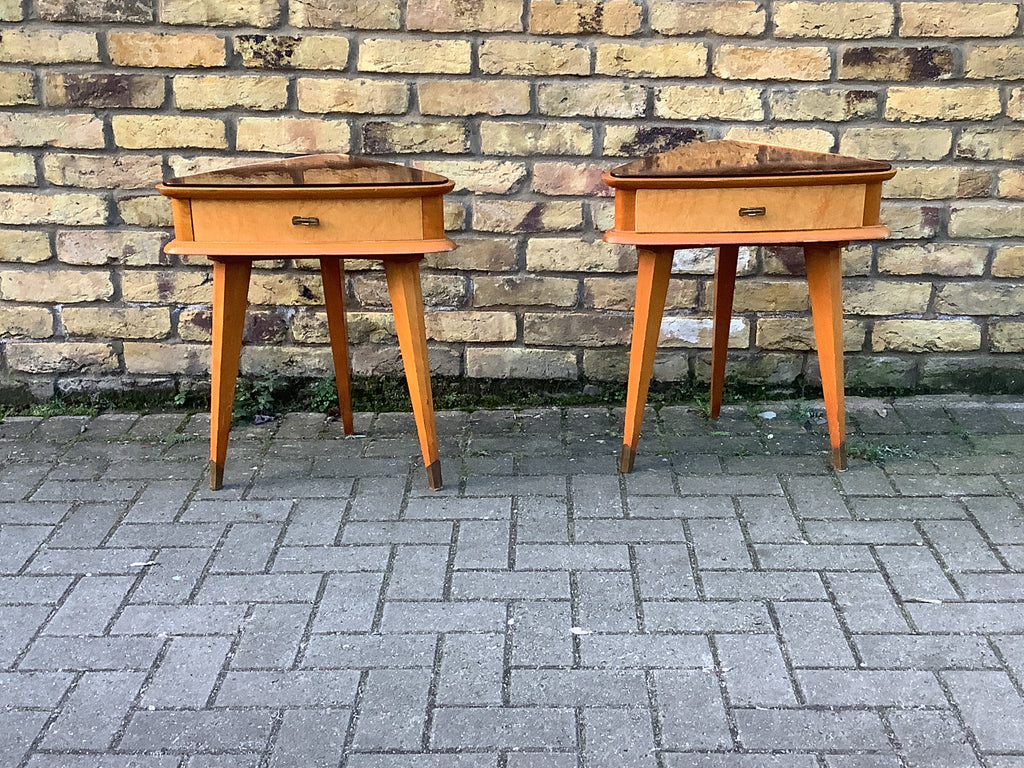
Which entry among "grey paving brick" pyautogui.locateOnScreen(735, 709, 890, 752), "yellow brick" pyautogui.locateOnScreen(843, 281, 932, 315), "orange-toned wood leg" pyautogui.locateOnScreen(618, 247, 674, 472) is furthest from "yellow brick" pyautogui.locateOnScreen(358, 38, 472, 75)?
"grey paving brick" pyautogui.locateOnScreen(735, 709, 890, 752)

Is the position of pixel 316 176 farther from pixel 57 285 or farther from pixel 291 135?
pixel 57 285

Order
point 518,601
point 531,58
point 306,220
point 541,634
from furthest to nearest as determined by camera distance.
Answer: point 531,58, point 306,220, point 518,601, point 541,634

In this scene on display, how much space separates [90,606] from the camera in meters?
2.09

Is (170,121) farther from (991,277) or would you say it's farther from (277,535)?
(991,277)

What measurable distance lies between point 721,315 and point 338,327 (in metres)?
1.39

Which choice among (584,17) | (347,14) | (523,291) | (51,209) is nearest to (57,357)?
(51,209)

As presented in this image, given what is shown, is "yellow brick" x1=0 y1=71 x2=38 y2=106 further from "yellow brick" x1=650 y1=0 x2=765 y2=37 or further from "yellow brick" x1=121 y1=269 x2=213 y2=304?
"yellow brick" x1=650 y1=0 x2=765 y2=37

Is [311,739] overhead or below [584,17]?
below

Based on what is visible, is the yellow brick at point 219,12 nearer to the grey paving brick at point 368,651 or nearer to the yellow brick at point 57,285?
the yellow brick at point 57,285

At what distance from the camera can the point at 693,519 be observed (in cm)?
248

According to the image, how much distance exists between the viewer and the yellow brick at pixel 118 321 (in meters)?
3.43

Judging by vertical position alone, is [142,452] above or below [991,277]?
below

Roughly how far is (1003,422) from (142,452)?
3.14 m

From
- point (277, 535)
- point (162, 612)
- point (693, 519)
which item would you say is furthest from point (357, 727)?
point (693, 519)
